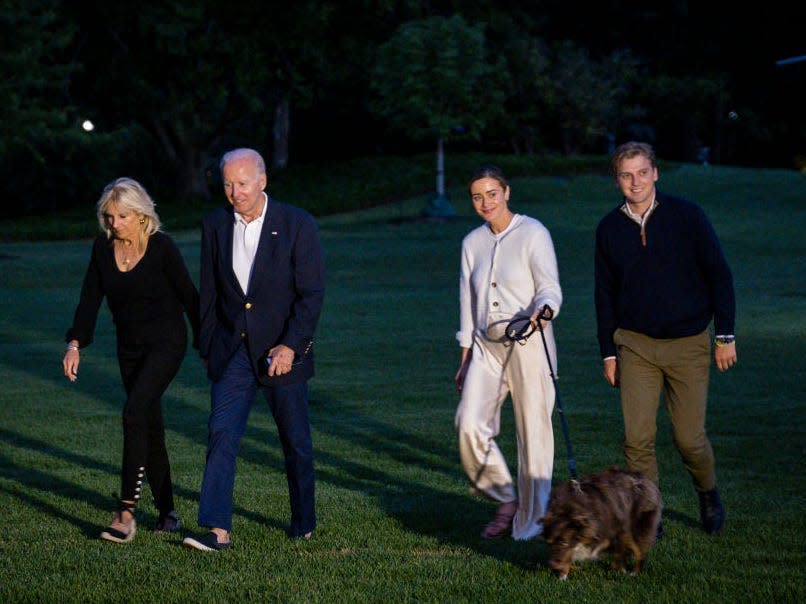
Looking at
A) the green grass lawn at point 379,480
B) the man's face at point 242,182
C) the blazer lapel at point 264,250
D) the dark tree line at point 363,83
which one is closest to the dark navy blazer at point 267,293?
the blazer lapel at point 264,250

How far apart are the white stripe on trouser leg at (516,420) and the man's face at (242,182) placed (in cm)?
146

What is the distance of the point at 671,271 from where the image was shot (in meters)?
7.21

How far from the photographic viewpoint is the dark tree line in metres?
47.9

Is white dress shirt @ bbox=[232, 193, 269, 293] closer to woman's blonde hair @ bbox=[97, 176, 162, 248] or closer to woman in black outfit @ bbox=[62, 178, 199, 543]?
woman in black outfit @ bbox=[62, 178, 199, 543]

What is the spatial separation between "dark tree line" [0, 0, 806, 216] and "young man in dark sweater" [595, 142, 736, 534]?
35.2 meters

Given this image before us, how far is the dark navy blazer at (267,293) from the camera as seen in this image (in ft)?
23.6

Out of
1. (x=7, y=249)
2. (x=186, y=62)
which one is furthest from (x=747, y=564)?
(x=186, y=62)

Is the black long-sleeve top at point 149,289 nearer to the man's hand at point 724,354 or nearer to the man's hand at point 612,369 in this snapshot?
the man's hand at point 612,369

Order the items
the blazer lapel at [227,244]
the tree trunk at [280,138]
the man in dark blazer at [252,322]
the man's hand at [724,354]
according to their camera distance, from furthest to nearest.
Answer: the tree trunk at [280,138], the man's hand at [724,354], the blazer lapel at [227,244], the man in dark blazer at [252,322]

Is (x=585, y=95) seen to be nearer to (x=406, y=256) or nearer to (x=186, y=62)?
(x=186, y=62)

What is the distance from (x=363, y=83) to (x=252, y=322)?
5305 cm

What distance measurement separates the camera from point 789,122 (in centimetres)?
6912

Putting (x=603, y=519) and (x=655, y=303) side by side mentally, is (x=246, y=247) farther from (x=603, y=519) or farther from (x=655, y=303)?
(x=603, y=519)

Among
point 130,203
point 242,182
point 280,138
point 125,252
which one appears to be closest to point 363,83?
point 280,138
